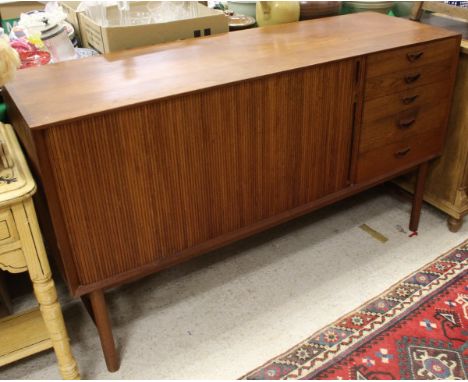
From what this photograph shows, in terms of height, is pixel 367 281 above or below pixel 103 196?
below

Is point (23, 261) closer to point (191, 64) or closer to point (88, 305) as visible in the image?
point (88, 305)

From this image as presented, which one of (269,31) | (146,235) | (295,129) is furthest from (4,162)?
(269,31)

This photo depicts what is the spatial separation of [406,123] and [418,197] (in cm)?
40

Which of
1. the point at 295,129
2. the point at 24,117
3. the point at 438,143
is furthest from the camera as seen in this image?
the point at 438,143

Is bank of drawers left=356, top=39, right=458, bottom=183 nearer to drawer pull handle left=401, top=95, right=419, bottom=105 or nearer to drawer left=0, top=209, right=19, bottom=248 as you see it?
drawer pull handle left=401, top=95, right=419, bottom=105

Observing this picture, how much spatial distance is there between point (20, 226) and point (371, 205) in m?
1.52

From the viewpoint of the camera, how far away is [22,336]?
140 centimetres

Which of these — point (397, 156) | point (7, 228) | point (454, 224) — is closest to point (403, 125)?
point (397, 156)

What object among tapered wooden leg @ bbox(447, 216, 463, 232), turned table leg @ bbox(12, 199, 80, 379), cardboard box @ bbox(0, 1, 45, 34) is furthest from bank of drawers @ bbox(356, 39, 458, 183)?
cardboard box @ bbox(0, 1, 45, 34)

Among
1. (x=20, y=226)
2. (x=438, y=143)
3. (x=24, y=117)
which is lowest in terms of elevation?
(x=438, y=143)

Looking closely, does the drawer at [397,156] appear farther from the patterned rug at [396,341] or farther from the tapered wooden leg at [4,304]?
the tapered wooden leg at [4,304]

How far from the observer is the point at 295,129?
4.72 feet

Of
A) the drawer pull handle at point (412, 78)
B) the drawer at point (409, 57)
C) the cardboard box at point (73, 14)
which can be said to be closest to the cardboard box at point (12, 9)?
the cardboard box at point (73, 14)

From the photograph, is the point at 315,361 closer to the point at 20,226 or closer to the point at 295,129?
the point at 295,129
